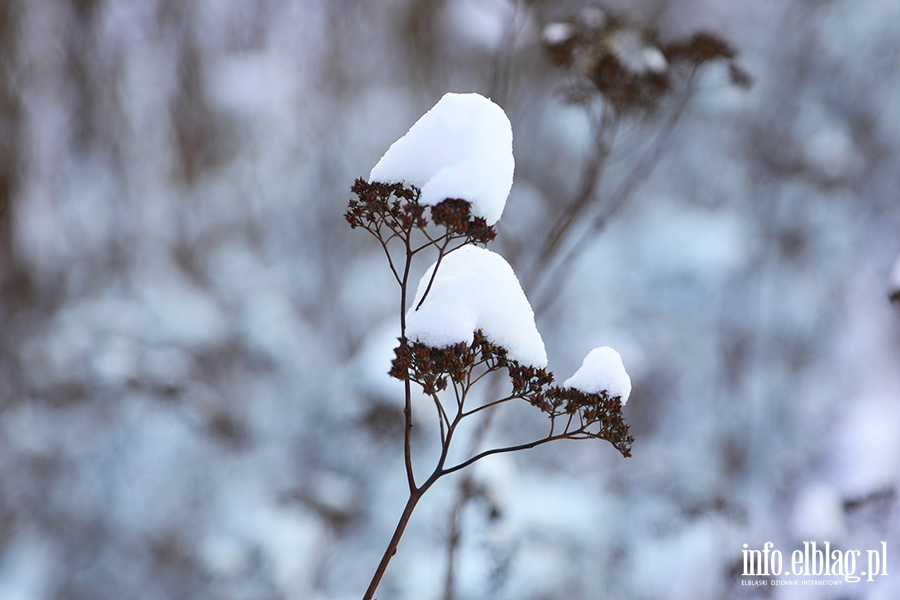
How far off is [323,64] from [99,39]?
1.78m

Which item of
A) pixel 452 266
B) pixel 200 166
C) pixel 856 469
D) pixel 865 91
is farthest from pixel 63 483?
pixel 865 91

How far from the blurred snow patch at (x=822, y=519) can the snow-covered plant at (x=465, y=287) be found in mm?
2709

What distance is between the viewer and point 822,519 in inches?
113

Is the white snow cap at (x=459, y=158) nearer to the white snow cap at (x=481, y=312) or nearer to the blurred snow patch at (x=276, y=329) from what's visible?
the white snow cap at (x=481, y=312)

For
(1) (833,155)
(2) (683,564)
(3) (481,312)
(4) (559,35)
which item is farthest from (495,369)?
(1) (833,155)

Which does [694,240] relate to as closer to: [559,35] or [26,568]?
[559,35]

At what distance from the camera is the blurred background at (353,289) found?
3.65 metres

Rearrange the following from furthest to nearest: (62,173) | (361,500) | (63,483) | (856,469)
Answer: (62,173) < (63,483) < (361,500) < (856,469)

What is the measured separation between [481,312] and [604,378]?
22cm

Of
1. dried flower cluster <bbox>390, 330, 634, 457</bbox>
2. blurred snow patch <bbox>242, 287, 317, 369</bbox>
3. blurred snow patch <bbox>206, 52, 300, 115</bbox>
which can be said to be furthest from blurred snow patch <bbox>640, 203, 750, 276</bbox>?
dried flower cluster <bbox>390, 330, 634, 457</bbox>

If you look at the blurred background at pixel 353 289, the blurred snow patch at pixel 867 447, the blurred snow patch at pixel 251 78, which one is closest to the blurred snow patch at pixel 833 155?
the blurred background at pixel 353 289

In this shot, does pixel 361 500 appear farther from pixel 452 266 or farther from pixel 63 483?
pixel 452 266

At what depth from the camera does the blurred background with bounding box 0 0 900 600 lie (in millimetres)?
3648

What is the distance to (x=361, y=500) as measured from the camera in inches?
140
